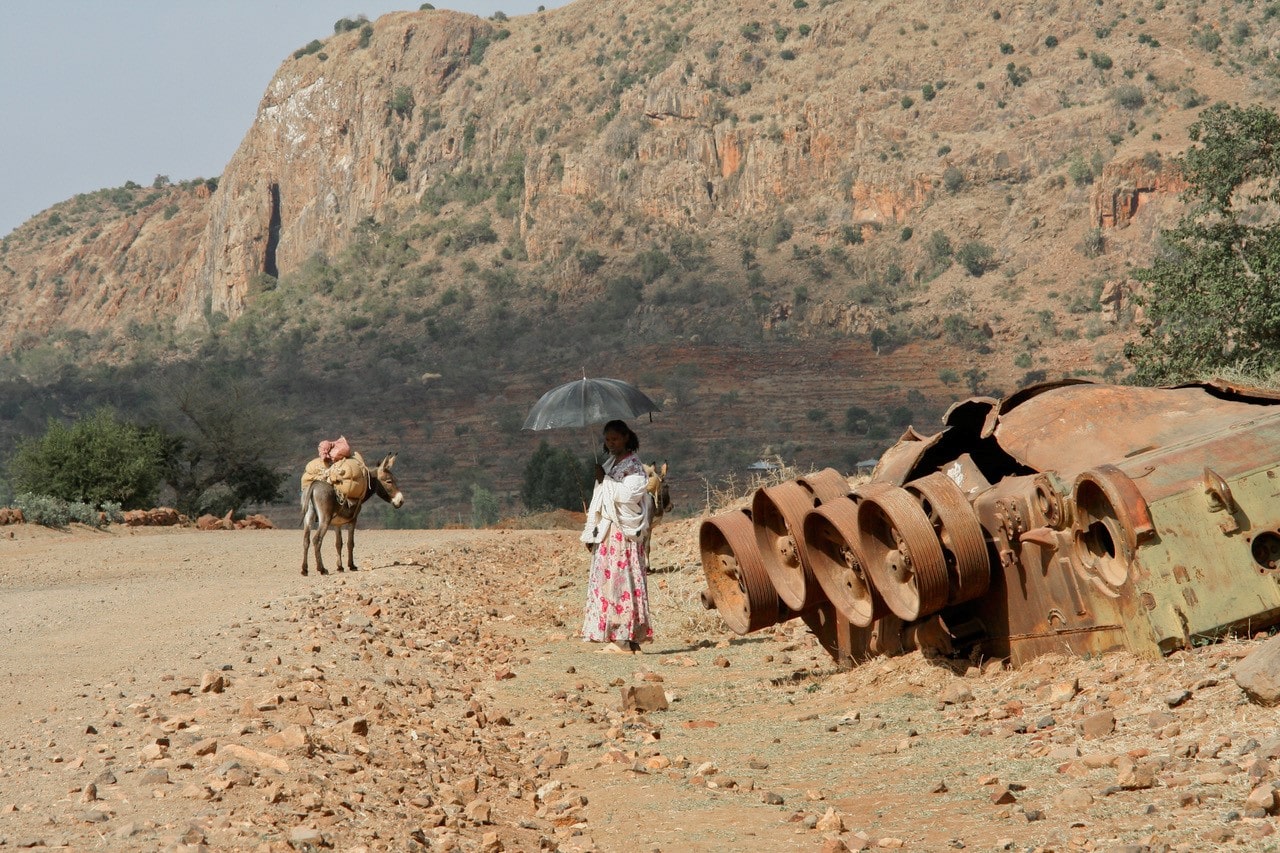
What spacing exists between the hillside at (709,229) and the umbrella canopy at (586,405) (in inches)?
1280

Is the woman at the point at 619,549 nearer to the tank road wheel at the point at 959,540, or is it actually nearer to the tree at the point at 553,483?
the tank road wheel at the point at 959,540

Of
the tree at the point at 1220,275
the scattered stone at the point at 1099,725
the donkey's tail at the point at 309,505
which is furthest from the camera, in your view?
the tree at the point at 1220,275

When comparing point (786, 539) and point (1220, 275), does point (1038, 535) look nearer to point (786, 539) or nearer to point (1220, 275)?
point (786, 539)

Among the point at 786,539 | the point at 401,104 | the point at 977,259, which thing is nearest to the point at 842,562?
the point at 786,539

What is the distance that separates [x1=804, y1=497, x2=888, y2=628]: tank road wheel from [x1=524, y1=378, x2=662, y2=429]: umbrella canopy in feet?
A: 12.4

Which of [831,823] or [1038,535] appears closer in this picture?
[831,823]

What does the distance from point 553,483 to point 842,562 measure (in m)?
33.4

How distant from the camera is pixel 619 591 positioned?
422 inches

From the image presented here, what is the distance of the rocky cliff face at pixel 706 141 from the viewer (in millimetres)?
66875

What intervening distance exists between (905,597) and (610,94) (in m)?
80.3

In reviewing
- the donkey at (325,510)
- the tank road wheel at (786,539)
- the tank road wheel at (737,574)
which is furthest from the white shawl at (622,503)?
the donkey at (325,510)

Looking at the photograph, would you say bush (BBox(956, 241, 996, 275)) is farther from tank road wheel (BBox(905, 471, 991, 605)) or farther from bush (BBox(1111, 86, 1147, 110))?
tank road wheel (BBox(905, 471, 991, 605))

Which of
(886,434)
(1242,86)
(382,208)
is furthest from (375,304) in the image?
(1242,86)

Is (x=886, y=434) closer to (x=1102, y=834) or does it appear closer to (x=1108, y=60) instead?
(x=1108, y=60)
